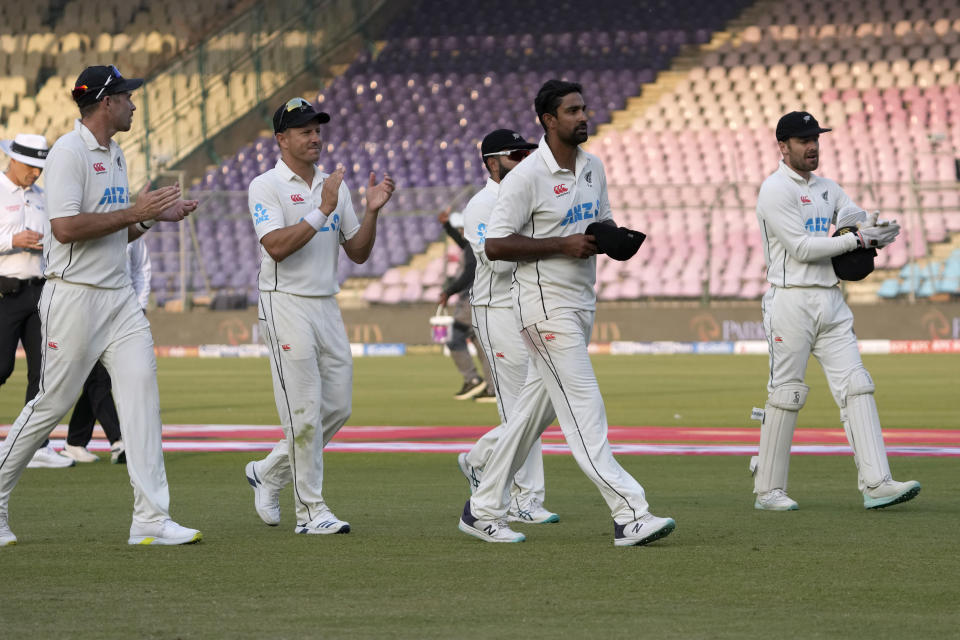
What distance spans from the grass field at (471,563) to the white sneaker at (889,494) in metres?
0.07

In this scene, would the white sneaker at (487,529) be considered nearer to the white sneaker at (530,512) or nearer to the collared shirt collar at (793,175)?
the white sneaker at (530,512)

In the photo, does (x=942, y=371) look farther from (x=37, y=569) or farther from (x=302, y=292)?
(x=37, y=569)

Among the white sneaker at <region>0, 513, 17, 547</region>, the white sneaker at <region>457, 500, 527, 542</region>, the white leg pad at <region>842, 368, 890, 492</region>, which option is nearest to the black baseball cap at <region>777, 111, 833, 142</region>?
the white leg pad at <region>842, 368, 890, 492</region>

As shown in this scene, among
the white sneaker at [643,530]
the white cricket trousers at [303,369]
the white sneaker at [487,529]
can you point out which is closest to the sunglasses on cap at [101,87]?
the white cricket trousers at [303,369]

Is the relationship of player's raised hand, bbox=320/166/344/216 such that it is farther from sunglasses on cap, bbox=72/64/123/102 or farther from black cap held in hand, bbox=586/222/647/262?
black cap held in hand, bbox=586/222/647/262

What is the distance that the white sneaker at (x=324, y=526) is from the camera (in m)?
7.59

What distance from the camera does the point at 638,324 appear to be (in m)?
29.6

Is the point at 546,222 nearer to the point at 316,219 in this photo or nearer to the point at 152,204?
the point at 316,219

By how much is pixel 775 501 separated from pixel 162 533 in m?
3.46

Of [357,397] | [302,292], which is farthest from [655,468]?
[357,397]

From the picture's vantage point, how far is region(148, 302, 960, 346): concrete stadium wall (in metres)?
28.1

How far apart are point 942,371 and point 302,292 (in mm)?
16905

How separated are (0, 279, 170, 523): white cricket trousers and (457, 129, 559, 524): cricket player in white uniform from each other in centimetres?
189

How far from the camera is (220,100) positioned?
40031 millimetres
